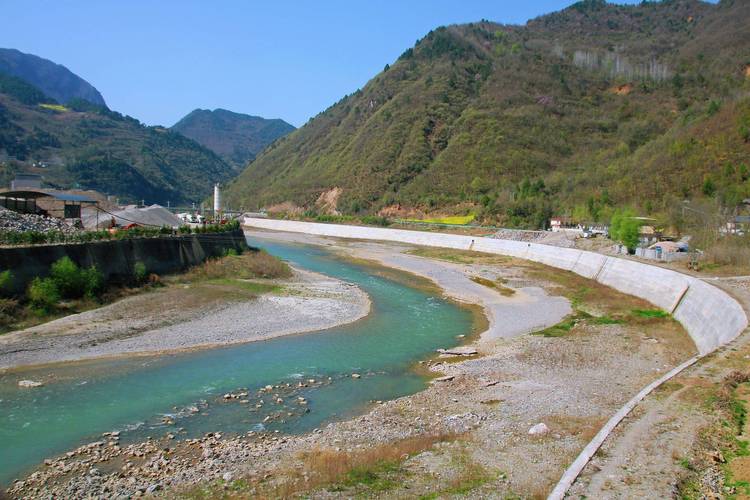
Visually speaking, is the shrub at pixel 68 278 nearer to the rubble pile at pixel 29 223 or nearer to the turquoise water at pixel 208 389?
the rubble pile at pixel 29 223

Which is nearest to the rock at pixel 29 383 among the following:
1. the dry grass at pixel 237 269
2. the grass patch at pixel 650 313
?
the dry grass at pixel 237 269

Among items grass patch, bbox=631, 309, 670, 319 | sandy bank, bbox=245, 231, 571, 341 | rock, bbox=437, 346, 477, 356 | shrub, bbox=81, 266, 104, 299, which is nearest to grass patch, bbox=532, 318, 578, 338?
sandy bank, bbox=245, 231, 571, 341

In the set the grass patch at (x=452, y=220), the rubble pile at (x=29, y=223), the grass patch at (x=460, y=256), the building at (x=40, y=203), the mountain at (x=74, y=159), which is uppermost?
the mountain at (x=74, y=159)

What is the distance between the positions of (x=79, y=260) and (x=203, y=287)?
742 cm

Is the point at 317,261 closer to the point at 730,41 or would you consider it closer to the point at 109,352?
the point at 109,352

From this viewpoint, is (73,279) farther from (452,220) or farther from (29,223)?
(452,220)

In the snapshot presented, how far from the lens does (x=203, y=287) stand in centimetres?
3541

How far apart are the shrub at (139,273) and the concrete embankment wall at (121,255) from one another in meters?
0.30

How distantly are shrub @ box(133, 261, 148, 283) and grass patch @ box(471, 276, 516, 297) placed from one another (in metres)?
24.3

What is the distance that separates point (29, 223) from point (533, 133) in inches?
4035

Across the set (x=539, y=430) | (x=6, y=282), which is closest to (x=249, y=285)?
(x=6, y=282)

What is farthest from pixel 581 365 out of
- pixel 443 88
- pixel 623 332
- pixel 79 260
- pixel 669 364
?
pixel 443 88

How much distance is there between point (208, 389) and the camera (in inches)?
745

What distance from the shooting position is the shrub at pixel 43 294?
26.1 metres
